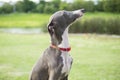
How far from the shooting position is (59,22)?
4.25 meters

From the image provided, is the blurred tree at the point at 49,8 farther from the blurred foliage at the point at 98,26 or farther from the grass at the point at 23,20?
the blurred foliage at the point at 98,26

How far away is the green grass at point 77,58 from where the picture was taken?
6.55 m

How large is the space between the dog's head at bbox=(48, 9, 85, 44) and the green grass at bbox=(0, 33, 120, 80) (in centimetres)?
211

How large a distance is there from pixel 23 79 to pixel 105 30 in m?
7.61

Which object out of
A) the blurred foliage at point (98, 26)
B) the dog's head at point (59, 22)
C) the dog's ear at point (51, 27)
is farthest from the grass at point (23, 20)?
the dog's ear at point (51, 27)

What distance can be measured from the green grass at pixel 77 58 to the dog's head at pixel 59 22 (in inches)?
83.2

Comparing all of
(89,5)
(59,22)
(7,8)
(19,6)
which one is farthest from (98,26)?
(59,22)

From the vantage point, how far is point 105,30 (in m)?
13.5

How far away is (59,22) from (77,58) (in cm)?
404

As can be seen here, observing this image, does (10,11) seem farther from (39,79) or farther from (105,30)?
(39,79)

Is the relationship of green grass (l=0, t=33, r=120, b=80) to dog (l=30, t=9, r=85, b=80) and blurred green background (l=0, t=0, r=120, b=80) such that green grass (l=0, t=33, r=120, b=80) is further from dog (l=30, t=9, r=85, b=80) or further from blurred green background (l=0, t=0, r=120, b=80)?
dog (l=30, t=9, r=85, b=80)

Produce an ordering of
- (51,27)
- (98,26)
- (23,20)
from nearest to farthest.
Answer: (51,27), (98,26), (23,20)

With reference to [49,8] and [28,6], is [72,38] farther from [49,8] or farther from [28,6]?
[28,6]

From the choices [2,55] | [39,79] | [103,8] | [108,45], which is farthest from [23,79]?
[103,8]
